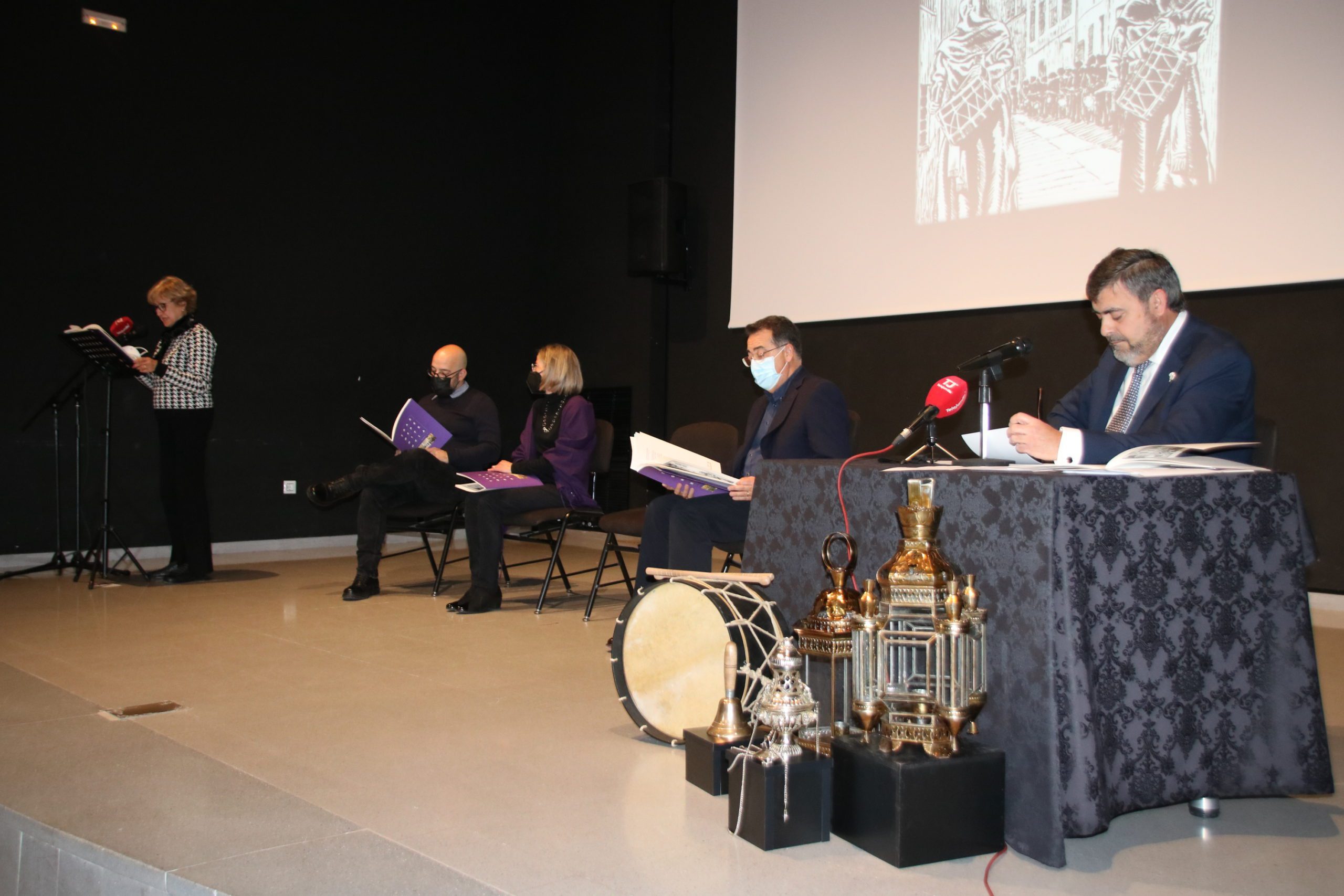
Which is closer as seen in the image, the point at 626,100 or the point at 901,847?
the point at 901,847

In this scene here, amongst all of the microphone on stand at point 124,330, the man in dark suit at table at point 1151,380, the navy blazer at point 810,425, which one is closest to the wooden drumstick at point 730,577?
the man in dark suit at table at point 1151,380

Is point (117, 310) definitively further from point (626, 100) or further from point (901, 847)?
point (901, 847)

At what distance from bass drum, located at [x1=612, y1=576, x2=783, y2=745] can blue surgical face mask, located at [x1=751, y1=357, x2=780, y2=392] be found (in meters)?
1.32

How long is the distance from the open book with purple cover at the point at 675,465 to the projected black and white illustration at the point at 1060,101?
2.84 metres

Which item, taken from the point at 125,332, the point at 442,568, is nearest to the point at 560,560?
the point at 442,568

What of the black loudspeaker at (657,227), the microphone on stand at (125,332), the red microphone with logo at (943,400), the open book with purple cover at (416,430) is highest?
the black loudspeaker at (657,227)

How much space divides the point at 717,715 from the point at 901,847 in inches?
19.7

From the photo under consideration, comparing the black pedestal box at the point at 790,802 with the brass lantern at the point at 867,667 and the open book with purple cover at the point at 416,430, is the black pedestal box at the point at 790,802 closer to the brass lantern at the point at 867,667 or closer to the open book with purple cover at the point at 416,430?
the brass lantern at the point at 867,667

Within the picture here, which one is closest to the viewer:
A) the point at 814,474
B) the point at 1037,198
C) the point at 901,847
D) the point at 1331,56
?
the point at 901,847

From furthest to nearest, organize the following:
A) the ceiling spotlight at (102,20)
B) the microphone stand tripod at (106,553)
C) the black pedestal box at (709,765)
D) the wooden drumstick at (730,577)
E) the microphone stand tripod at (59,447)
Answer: the ceiling spotlight at (102,20) < the microphone stand tripod at (59,447) < the microphone stand tripod at (106,553) < the wooden drumstick at (730,577) < the black pedestal box at (709,765)

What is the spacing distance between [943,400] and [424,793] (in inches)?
53.6

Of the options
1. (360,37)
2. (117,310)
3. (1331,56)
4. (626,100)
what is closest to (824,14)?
(626,100)

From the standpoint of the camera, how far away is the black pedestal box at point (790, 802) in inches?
72.4

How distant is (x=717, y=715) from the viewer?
84.0 inches
